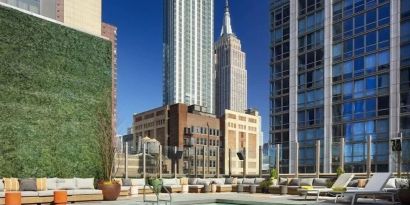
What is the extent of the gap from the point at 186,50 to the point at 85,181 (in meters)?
179

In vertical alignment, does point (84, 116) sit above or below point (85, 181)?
above

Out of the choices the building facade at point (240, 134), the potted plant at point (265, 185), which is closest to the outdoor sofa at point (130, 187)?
the potted plant at point (265, 185)

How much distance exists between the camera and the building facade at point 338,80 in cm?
3597

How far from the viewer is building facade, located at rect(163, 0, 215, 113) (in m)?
186

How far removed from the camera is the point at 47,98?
16453 millimetres

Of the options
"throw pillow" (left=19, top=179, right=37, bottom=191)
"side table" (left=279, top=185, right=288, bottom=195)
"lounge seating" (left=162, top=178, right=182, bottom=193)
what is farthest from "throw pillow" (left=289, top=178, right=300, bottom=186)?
"throw pillow" (left=19, top=179, right=37, bottom=191)

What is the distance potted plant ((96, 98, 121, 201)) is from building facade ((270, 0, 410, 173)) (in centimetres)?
1780

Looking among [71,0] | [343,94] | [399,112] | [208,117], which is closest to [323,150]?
[343,94]

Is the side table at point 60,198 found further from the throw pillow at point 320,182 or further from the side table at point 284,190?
the throw pillow at point 320,182

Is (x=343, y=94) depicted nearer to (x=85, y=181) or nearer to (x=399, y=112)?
(x=399, y=112)

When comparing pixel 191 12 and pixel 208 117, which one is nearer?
pixel 208 117

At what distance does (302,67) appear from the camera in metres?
44.2

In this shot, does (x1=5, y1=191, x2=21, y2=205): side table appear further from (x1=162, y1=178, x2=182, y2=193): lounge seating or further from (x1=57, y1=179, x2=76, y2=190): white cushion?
(x1=162, y1=178, x2=182, y2=193): lounge seating

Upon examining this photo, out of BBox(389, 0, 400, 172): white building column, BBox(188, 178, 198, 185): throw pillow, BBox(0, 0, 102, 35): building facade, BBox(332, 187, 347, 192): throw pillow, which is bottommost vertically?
BBox(188, 178, 198, 185): throw pillow
